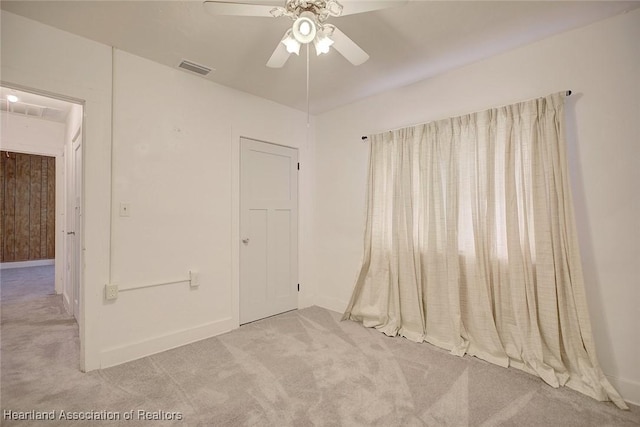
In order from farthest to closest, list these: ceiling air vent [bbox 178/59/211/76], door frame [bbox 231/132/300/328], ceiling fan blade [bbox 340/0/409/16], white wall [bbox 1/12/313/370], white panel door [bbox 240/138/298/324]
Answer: white panel door [bbox 240/138/298/324] < door frame [bbox 231/132/300/328] < ceiling air vent [bbox 178/59/211/76] < white wall [bbox 1/12/313/370] < ceiling fan blade [bbox 340/0/409/16]

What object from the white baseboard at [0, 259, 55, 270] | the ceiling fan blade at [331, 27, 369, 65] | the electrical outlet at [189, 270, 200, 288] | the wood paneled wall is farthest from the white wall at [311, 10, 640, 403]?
the white baseboard at [0, 259, 55, 270]

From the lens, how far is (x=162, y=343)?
8.11ft

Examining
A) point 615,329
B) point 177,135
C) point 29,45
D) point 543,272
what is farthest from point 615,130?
point 29,45

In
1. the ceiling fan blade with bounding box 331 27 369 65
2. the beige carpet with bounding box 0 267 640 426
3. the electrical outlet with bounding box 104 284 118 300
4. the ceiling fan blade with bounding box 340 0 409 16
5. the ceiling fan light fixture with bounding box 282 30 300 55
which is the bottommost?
the beige carpet with bounding box 0 267 640 426

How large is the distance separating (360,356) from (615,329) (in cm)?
173

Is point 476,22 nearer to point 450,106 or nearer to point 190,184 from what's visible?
point 450,106

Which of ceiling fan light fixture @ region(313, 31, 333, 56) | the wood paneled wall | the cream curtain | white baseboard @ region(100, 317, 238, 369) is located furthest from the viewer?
the wood paneled wall

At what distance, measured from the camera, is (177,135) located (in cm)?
261

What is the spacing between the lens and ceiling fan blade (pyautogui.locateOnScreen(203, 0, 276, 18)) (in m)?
1.37

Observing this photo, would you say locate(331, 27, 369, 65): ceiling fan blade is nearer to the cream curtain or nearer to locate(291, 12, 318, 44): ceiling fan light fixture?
locate(291, 12, 318, 44): ceiling fan light fixture

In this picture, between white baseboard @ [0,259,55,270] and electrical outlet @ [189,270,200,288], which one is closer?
electrical outlet @ [189,270,200,288]

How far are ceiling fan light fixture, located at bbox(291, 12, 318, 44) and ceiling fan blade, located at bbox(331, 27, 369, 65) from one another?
→ 0.14 meters

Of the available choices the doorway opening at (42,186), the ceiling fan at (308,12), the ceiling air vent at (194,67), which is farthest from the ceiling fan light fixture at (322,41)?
the doorway opening at (42,186)

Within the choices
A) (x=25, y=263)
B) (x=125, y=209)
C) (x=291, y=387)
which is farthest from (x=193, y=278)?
(x=25, y=263)
